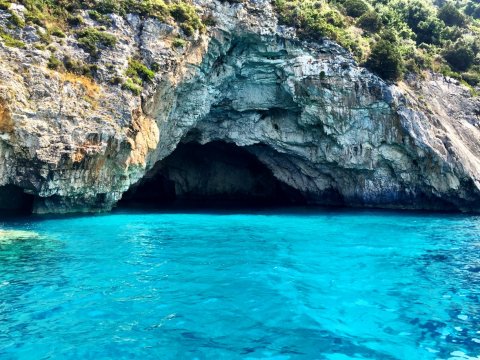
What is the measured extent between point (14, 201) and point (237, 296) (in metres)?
23.7

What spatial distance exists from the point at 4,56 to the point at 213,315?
66.1 ft

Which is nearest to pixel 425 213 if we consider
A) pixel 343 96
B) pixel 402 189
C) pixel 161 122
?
pixel 402 189

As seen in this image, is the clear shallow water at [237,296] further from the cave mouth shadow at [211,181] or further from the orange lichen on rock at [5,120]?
the cave mouth shadow at [211,181]

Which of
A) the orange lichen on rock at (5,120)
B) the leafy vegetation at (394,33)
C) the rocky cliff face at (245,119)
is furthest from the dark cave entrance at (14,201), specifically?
the leafy vegetation at (394,33)

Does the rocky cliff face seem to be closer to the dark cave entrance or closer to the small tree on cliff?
the dark cave entrance

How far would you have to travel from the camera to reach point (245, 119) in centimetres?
3609

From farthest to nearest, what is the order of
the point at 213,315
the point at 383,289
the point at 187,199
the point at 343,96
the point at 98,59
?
the point at 187,199, the point at 343,96, the point at 98,59, the point at 383,289, the point at 213,315

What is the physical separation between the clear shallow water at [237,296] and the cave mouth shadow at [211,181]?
21.9 m

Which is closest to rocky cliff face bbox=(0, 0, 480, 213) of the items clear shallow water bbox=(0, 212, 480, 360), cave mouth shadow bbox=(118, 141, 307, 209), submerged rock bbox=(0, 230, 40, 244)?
cave mouth shadow bbox=(118, 141, 307, 209)

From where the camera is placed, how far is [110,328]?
1015 centimetres

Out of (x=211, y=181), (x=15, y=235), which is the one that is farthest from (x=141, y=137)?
(x=211, y=181)

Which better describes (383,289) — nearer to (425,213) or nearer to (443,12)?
(425,213)

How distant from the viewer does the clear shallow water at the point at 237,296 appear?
947 cm

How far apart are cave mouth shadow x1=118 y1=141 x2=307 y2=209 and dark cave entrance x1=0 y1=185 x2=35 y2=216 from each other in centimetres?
1306
